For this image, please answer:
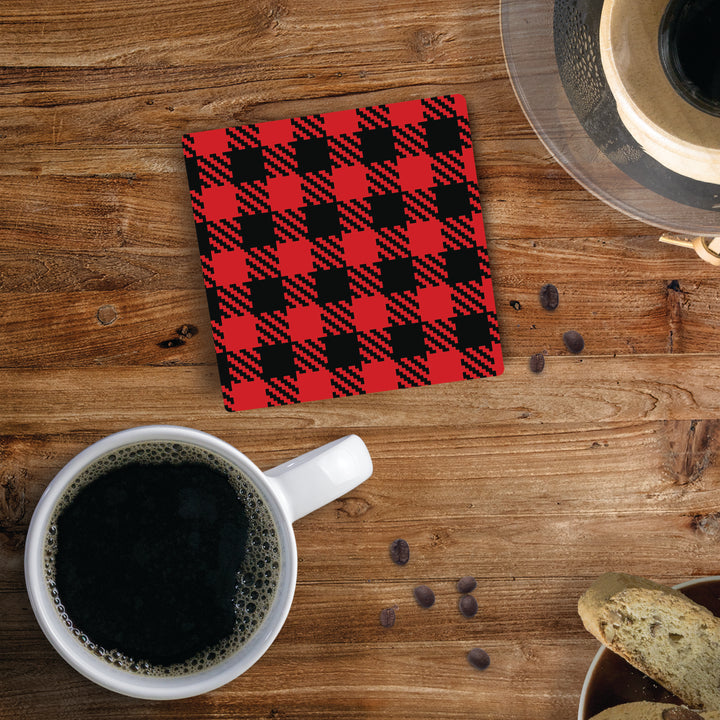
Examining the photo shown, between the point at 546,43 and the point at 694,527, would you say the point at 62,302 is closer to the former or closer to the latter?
the point at 546,43

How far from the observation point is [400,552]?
2.42ft

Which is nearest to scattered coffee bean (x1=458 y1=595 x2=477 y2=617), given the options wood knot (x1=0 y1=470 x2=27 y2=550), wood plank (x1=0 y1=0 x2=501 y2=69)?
wood knot (x1=0 y1=470 x2=27 y2=550)

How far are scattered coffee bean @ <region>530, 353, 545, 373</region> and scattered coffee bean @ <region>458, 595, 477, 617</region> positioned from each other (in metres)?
0.26

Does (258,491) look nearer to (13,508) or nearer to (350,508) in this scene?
(350,508)

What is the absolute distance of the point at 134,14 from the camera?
0.72 metres

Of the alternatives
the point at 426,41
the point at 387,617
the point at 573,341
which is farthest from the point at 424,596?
the point at 426,41

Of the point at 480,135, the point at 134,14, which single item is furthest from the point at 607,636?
the point at 134,14

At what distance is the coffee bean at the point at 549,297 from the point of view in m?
0.74

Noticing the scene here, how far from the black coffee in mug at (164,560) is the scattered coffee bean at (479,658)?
0.25 meters

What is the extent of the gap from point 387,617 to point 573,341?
14.5 inches

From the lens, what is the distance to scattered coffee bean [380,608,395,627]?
0.74 m

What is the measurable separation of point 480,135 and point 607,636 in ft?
1.75

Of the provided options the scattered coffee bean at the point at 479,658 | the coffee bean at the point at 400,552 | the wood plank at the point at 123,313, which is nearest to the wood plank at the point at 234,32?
the wood plank at the point at 123,313

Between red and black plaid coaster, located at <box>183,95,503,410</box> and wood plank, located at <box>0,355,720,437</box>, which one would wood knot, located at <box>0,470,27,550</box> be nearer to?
wood plank, located at <box>0,355,720,437</box>
